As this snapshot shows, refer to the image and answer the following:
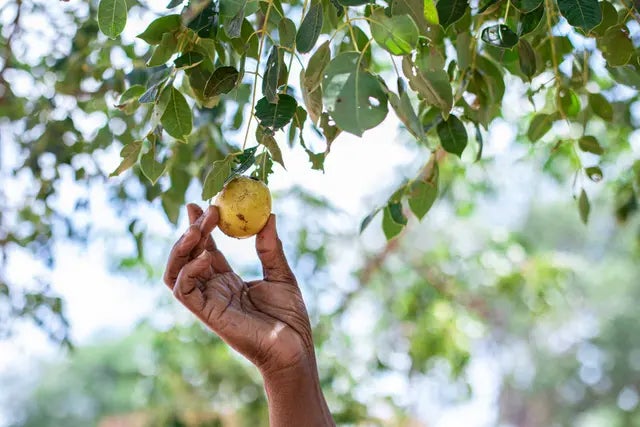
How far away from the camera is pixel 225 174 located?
4.22 ft

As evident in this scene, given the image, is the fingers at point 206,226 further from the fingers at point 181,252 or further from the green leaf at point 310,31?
the green leaf at point 310,31

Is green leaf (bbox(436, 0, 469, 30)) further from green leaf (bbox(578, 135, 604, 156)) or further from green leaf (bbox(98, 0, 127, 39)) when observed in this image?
green leaf (bbox(578, 135, 604, 156))

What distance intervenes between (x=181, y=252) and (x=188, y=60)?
286 millimetres

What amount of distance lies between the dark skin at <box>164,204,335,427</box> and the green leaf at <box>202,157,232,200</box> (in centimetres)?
9

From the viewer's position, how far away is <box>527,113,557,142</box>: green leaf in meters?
1.76

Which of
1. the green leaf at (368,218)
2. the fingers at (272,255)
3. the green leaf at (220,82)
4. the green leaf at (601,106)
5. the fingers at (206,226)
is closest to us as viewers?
the green leaf at (220,82)

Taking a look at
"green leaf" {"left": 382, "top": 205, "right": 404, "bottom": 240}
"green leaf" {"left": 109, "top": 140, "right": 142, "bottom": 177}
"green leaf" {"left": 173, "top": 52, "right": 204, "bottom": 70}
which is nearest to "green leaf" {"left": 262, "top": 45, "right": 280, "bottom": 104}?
"green leaf" {"left": 173, "top": 52, "right": 204, "bottom": 70}

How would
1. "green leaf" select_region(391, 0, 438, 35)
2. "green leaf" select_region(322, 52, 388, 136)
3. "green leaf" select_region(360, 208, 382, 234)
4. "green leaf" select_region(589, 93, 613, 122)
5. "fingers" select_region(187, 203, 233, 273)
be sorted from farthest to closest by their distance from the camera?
1. "green leaf" select_region(589, 93, 613, 122)
2. "green leaf" select_region(360, 208, 382, 234)
3. "fingers" select_region(187, 203, 233, 273)
4. "green leaf" select_region(391, 0, 438, 35)
5. "green leaf" select_region(322, 52, 388, 136)

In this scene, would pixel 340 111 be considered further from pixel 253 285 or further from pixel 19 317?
pixel 19 317

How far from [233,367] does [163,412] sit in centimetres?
41

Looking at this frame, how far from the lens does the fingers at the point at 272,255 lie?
148cm

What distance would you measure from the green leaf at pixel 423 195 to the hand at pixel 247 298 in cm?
26

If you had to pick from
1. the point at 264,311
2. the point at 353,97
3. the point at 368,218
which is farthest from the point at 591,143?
the point at 353,97

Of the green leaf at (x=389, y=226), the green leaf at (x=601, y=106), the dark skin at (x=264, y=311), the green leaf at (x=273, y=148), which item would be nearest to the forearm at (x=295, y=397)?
the dark skin at (x=264, y=311)
